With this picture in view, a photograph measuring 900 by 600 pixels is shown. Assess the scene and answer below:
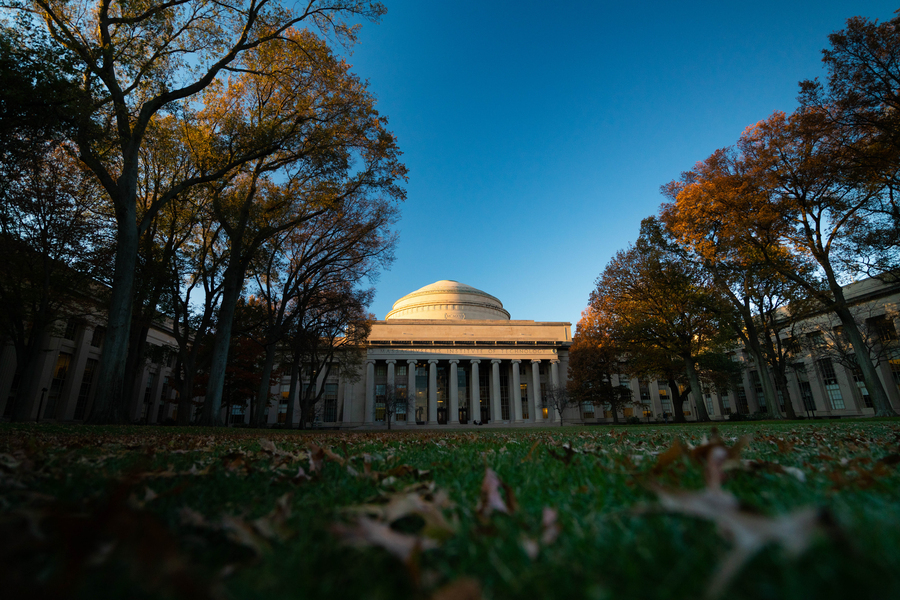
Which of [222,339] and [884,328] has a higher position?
[884,328]

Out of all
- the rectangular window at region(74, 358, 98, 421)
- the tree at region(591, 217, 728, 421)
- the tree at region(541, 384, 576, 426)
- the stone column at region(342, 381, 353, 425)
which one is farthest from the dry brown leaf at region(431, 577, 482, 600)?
the stone column at region(342, 381, 353, 425)

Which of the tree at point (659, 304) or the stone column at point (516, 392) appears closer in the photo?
the tree at point (659, 304)

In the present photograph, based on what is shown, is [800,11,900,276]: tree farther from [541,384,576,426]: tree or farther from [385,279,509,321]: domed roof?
[385,279,509,321]: domed roof

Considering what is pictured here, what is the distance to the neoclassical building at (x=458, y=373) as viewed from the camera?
61.9 meters

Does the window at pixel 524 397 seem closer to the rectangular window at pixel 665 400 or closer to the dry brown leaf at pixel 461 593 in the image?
the rectangular window at pixel 665 400

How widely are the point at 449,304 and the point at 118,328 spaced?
66001 millimetres

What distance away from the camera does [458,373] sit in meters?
66.1

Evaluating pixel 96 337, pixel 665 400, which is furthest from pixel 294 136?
pixel 665 400

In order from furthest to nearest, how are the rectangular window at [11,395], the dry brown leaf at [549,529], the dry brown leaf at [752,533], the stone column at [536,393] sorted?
the stone column at [536,393] < the rectangular window at [11,395] < the dry brown leaf at [549,529] < the dry brown leaf at [752,533]

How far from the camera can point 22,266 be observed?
2067cm

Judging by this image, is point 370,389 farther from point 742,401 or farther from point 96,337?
point 742,401

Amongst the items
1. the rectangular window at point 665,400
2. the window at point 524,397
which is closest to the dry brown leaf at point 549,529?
the window at point 524,397

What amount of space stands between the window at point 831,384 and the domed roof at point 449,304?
157ft

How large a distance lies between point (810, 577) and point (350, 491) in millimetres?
1737
